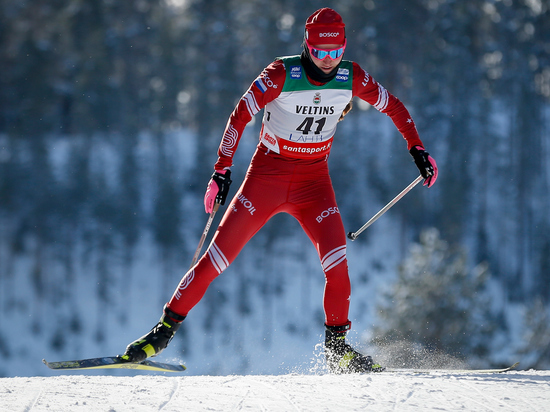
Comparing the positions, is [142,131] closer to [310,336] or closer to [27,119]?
[27,119]

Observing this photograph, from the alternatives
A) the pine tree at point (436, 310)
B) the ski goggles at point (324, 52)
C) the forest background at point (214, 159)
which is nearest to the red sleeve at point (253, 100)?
the ski goggles at point (324, 52)

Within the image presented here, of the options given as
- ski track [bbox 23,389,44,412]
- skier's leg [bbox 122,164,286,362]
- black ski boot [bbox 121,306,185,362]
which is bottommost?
ski track [bbox 23,389,44,412]

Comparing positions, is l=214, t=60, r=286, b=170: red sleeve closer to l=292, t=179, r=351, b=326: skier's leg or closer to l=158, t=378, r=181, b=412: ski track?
l=292, t=179, r=351, b=326: skier's leg

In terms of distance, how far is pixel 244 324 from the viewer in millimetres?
24562

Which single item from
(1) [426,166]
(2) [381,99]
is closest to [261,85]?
(2) [381,99]

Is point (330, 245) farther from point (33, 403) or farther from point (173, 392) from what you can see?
point (33, 403)

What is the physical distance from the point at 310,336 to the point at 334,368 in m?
19.7

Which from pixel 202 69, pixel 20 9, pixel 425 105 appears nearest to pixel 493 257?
pixel 425 105

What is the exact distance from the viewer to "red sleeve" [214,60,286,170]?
3.56 meters

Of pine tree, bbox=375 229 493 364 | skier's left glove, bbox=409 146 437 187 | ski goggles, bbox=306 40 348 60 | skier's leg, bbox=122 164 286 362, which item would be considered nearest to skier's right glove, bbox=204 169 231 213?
skier's leg, bbox=122 164 286 362

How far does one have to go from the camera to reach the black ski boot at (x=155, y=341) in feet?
11.8

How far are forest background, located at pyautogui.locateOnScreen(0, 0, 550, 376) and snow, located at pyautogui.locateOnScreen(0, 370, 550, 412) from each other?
1957 cm

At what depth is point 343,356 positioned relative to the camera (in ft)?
12.6

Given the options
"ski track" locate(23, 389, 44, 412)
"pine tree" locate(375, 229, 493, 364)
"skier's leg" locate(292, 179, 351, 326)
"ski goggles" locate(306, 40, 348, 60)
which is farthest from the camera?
"pine tree" locate(375, 229, 493, 364)
